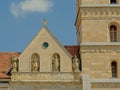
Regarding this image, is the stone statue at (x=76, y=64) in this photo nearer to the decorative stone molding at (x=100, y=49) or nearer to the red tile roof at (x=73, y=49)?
the decorative stone molding at (x=100, y=49)

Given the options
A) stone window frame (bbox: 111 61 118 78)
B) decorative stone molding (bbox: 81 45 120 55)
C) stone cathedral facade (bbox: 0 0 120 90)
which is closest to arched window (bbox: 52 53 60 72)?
stone cathedral facade (bbox: 0 0 120 90)

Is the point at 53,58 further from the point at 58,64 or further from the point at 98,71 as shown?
the point at 98,71

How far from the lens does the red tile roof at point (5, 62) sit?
116ft

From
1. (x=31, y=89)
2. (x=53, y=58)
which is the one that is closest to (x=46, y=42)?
(x=53, y=58)

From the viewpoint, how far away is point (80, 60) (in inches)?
1405

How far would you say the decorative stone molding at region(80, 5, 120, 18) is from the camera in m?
35.9

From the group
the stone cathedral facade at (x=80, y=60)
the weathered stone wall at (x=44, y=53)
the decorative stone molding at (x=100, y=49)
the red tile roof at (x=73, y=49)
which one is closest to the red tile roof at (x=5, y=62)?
the stone cathedral facade at (x=80, y=60)

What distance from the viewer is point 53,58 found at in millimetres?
35188

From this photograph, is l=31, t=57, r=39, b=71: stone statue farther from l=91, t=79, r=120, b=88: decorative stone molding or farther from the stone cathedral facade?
l=91, t=79, r=120, b=88: decorative stone molding

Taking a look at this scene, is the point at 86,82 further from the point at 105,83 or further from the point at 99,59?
the point at 99,59

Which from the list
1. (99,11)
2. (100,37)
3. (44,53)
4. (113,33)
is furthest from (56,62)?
(99,11)

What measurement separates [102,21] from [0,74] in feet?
26.3

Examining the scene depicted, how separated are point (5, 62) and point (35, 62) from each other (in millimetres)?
2841

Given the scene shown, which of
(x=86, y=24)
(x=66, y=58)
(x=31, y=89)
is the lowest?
(x=31, y=89)
